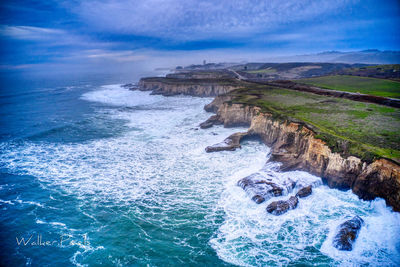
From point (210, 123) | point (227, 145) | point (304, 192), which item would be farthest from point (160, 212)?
point (210, 123)

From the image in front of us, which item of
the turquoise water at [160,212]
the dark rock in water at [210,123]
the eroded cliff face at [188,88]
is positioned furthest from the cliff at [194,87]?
the turquoise water at [160,212]

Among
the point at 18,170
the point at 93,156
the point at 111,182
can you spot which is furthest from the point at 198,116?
the point at 18,170

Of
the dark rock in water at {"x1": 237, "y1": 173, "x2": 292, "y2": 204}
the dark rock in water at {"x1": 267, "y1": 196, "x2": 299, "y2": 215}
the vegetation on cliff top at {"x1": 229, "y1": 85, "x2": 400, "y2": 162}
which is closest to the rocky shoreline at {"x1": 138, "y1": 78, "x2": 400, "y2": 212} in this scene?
the vegetation on cliff top at {"x1": 229, "y1": 85, "x2": 400, "y2": 162}

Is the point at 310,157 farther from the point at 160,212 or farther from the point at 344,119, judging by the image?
the point at 160,212

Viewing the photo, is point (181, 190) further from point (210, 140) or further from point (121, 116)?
point (121, 116)

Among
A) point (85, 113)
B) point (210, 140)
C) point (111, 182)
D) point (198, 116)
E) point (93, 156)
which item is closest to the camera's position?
point (111, 182)

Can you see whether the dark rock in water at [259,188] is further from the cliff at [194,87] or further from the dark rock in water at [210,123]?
the cliff at [194,87]
